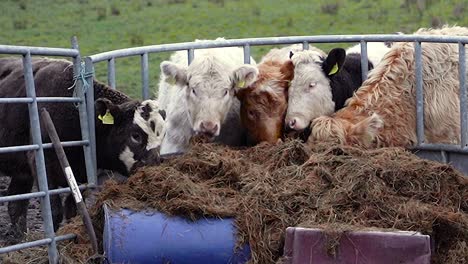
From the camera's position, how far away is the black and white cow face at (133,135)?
891cm

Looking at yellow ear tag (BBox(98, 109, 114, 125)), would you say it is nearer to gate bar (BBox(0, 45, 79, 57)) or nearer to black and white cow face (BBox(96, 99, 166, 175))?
black and white cow face (BBox(96, 99, 166, 175))

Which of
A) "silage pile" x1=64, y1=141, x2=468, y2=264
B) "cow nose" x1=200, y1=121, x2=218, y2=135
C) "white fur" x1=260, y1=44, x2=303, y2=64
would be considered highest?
"white fur" x1=260, y1=44, x2=303, y2=64

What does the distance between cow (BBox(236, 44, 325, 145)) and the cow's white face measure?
7cm

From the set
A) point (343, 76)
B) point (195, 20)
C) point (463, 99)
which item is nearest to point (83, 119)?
point (343, 76)

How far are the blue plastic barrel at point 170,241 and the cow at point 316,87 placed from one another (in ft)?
7.30

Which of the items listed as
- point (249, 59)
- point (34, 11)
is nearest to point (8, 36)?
point (34, 11)

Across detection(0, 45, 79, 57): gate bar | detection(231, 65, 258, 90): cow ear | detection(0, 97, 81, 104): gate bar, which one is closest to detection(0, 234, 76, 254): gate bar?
detection(0, 97, 81, 104): gate bar

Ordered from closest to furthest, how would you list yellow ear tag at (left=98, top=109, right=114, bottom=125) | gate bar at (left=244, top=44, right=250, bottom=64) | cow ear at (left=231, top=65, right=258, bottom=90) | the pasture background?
yellow ear tag at (left=98, top=109, right=114, bottom=125), cow ear at (left=231, top=65, right=258, bottom=90), gate bar at (left=244, top=44, right=250, bottom=64), the pasture background

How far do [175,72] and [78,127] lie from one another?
1.00m

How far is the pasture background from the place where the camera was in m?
23.5

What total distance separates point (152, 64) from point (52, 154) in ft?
40.1

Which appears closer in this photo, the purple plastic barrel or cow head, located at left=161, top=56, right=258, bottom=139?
the purple plastic barrel

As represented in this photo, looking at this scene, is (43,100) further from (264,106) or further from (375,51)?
(375,51)

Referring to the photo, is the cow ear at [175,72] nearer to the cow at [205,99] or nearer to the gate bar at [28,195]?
the cow at [205,99]
